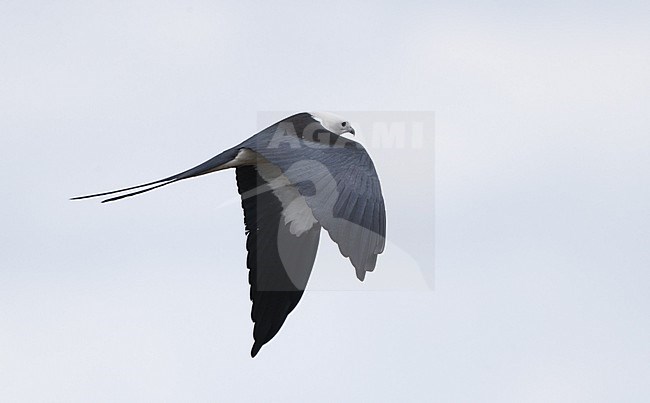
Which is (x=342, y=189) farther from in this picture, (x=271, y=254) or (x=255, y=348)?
(x=271, y=254)

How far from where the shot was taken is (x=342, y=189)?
1158cm

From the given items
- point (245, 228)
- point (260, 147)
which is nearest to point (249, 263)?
point (245, 228)

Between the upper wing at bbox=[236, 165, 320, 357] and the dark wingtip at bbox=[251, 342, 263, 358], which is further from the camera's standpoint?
the upper wing at bbox=[236, 165, 320, 357]

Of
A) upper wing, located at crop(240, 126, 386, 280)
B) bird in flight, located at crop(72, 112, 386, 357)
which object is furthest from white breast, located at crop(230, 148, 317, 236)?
upper wing, located at crop(240, 126, 386, 280)

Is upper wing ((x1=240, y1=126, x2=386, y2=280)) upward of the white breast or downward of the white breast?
upward

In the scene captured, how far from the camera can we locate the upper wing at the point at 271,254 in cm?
1408

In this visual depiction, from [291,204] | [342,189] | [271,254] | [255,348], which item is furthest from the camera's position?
[291,204]

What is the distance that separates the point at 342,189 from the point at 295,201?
134 inches

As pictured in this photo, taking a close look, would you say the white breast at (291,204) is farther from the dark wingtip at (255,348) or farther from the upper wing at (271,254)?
the dark wingtip at (255,348)

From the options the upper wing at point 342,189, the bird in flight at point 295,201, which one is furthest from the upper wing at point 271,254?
the upper wing at point 342,189

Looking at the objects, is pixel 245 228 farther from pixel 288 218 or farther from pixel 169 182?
pixel 169 182

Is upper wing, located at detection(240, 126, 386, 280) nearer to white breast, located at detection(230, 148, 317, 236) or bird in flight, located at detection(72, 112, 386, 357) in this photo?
bird in flight, located at detection(72, 112, 386, 357)

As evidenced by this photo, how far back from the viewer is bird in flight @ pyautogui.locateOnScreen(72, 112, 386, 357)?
11.2 meters

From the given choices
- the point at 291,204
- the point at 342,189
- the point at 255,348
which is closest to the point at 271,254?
the point at 291,204
